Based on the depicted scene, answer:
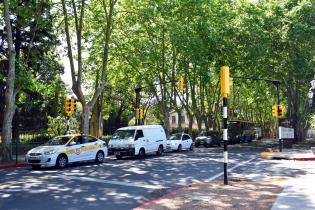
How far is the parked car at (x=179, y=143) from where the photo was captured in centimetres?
3341

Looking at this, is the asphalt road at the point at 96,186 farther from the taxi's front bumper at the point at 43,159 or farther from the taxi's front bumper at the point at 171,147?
the taxi's front bumper at the point at 171,147

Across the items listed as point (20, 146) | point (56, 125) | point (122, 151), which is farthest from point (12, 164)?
point (56, 125)

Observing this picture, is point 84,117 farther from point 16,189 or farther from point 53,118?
point 16,189

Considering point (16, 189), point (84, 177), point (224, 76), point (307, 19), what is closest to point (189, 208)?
point (224, 76)

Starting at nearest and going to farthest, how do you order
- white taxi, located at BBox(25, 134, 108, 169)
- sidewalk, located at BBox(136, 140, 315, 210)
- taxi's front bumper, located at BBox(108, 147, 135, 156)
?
sidewalk, located at BBox(136, 140, 315, 210) → white taxi, located at BBox(25, 134, 108, 169) → taxi's front bumper, located at BBox(108, 147, 135, 156)

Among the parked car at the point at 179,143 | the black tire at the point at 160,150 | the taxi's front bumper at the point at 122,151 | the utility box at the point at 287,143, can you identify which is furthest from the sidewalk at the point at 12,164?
the utility box at the point at 287,143

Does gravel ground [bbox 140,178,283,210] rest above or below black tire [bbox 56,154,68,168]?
below

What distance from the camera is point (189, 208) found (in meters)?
9.56

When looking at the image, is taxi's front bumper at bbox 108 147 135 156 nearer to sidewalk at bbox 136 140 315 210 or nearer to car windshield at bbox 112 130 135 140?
car windshield at bbox 112 130 135 140

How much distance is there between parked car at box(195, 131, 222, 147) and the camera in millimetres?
44625

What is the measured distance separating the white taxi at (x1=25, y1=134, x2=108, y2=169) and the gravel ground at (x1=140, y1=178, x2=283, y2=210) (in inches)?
338

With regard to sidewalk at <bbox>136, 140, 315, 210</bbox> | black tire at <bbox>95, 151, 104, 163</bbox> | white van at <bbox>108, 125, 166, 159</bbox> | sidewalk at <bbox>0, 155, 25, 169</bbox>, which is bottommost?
sidewalk at <bbox>136, 140, 315, 210</bbox>

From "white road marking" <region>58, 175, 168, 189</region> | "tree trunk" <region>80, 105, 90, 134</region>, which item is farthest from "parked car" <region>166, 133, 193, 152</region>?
"white road marking" <region>58, 175, 168, 189</region>

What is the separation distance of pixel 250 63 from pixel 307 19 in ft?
20.3
